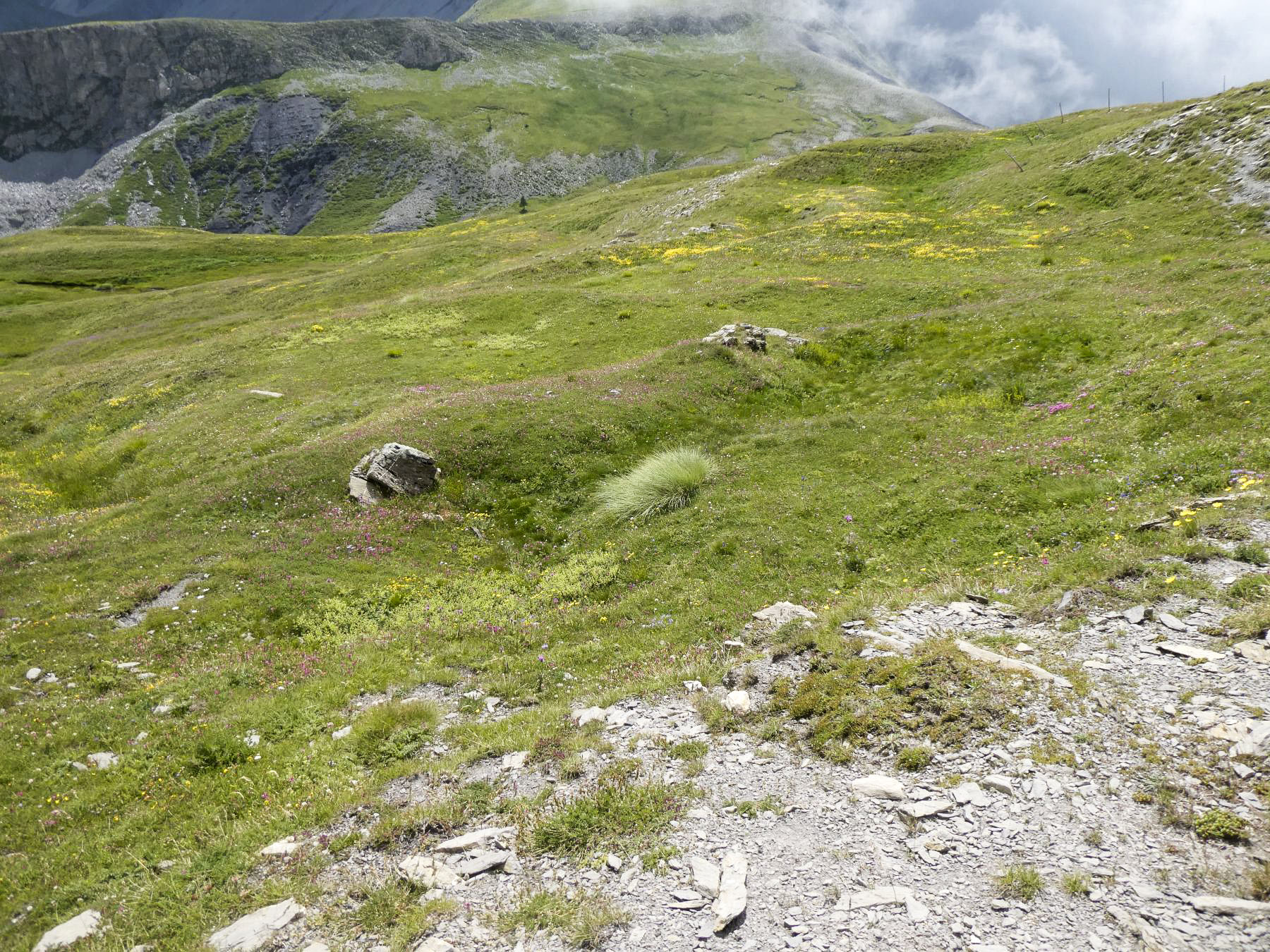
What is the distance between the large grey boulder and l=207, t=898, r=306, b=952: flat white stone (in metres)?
17.1

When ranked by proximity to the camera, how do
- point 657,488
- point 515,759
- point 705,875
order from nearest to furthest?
point 705,875
point 515,759
point 657,488

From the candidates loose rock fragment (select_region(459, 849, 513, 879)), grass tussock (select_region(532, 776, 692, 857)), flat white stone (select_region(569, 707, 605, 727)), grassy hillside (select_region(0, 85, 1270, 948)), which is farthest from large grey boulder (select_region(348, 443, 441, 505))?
grass tussock (select_region(532, 776, 692, 857))

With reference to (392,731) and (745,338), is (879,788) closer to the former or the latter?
(392,731)

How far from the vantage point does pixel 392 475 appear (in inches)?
957

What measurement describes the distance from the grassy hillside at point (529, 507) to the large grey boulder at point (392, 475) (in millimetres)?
875

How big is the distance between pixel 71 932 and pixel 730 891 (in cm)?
933

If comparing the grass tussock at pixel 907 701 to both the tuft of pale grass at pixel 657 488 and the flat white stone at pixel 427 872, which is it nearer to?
the flat white stone at pixel 427 872

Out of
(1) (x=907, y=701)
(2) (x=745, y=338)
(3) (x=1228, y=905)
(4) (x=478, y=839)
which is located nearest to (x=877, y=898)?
(3) (x=1228, y=905)

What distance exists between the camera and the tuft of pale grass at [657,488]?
22000mm

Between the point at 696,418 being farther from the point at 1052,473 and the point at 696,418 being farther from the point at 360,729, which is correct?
the point at 360,729

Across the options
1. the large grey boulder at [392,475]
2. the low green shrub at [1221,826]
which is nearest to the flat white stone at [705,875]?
the low green shrub at [1221,826]

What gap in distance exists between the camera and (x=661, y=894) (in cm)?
736

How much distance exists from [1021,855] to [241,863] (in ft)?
35.4

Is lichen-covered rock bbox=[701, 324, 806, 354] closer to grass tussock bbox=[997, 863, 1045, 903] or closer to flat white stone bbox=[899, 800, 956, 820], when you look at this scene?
flat white stone bbox=[899, 800, 956, 820]
